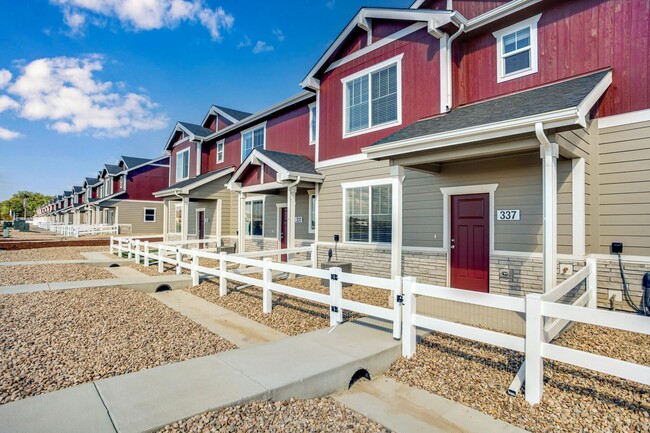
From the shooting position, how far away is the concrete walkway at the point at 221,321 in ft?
18.1

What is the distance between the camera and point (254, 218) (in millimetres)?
15766

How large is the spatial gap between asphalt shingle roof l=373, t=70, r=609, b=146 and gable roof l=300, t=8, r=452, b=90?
198cm

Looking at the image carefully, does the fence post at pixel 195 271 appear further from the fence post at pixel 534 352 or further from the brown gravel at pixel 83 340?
the fence post at pixel 534 352

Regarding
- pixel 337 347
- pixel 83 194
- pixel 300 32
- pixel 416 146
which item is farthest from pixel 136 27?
pixel 83 194

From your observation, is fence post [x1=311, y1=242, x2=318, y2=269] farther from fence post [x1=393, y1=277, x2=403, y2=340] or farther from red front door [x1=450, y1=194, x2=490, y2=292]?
fence post [x1=393, y1=277, x2=403, y2=340]

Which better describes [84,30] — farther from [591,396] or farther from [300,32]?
[591,396]

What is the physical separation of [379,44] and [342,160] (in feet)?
10.8

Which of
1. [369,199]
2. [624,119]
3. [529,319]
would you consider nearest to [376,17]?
[369,199]

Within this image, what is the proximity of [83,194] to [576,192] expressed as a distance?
61176 millimetres

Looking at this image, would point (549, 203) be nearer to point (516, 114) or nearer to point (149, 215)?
point (516, 114)

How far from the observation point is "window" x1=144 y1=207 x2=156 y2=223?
33.9m

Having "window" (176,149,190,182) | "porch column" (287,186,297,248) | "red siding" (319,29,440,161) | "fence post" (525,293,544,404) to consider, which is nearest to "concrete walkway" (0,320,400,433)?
"fence post" (525,293,544,404)

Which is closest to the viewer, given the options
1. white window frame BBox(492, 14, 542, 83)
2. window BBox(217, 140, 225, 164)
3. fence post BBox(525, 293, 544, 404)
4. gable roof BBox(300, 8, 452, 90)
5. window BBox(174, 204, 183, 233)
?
fence post BBox(525, 293, 544, 404)

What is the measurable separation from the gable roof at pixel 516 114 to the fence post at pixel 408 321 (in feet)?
9.91
